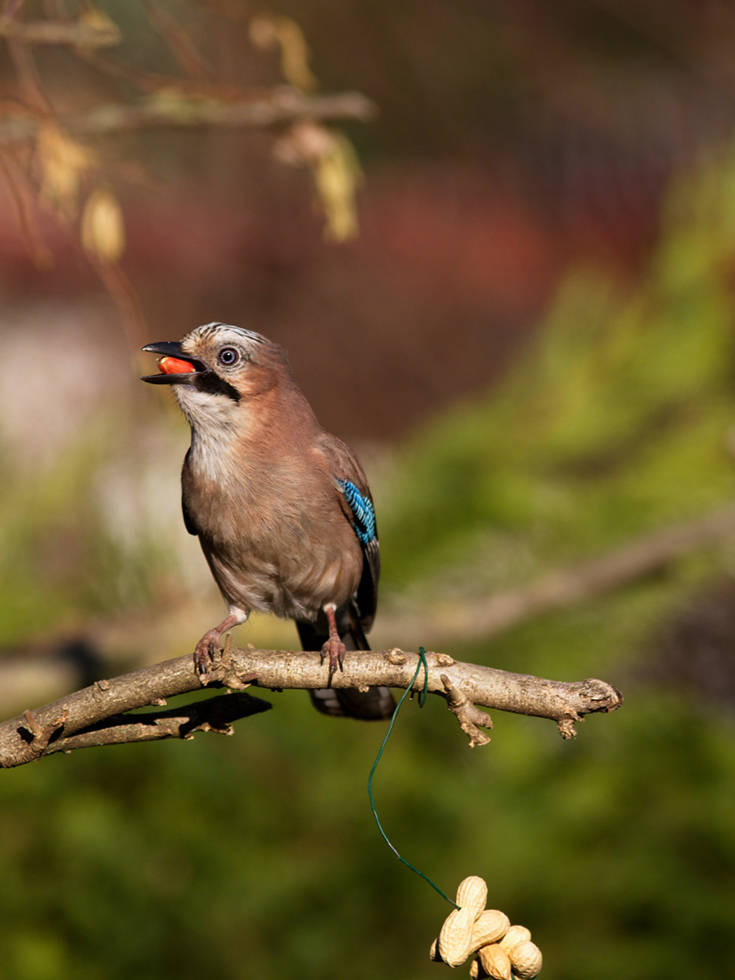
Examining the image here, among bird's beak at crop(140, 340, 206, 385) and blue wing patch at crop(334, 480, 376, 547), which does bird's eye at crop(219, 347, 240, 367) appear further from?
blue wing patch at crop(334, 480, 376, 547)

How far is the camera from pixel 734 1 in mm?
11414

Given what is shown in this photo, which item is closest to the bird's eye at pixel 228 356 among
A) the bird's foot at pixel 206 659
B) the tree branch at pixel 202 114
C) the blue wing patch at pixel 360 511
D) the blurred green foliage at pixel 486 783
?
the blue wing patch at pixel 360 511

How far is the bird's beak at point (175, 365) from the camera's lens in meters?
2.20

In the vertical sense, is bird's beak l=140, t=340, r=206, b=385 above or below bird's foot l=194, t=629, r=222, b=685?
above

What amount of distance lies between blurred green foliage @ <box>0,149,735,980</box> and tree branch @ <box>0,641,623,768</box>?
61.5 inches

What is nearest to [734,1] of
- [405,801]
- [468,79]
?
[468,79]

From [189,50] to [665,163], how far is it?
9563 millimetres

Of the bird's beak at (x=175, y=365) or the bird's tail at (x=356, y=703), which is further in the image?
the bird's tail at (x=356, y=703)

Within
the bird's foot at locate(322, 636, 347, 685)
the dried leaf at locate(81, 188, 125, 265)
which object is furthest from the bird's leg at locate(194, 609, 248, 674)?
the dried leaf at locate(81, 188, 125, 265)

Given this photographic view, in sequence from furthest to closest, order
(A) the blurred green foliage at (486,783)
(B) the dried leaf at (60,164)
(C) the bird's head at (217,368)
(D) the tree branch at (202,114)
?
1. (A) the blurred green foliage at (486,783)
2. (D) the tree branch at (202,114)
3. (C) the bird's head at (217,368)
4. (B) the dried leaf at (60,164)

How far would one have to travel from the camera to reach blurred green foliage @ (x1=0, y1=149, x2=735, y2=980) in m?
3.28

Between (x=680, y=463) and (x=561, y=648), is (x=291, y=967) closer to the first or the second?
(x=561, y=648)

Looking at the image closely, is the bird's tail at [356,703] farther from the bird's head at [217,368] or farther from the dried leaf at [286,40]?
the dried leaf at [286,40]

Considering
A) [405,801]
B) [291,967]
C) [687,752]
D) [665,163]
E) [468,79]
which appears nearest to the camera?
[291,967]
